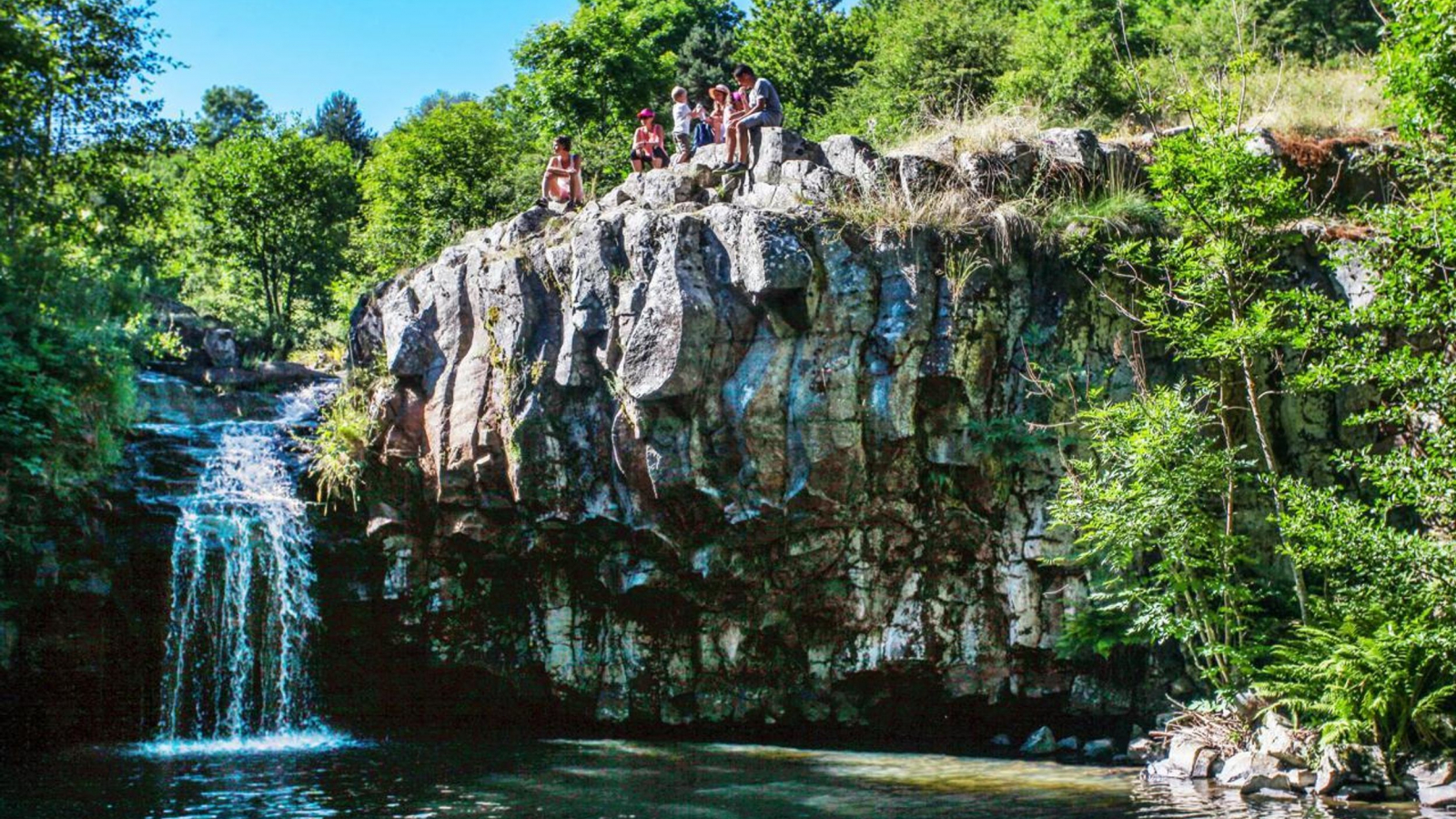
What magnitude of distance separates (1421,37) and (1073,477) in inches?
226

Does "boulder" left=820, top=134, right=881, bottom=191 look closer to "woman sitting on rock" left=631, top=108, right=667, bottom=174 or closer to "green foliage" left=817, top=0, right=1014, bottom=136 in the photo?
"woman sitting on rock" left=631, top=108, right=667, bottom=174

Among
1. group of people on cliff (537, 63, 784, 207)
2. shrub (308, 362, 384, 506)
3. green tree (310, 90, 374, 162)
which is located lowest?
shrub (308, 362, 384, 506)

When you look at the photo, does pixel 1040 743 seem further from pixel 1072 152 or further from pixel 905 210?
pixel 1072 152

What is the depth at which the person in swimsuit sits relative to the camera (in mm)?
17094

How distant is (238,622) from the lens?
15000mm

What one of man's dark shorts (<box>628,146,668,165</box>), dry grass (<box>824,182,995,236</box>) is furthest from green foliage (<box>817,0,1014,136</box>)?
dry grass (<box>824,182,995,236</box>)

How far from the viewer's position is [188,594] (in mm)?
14898

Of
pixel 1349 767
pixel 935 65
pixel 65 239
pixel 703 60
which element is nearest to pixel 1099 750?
pixel 1349 767

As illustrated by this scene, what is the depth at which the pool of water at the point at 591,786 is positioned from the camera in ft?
32.5

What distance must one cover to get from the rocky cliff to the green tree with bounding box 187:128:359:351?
13427mm

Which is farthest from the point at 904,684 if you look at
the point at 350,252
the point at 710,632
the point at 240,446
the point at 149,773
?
the point at 350,252

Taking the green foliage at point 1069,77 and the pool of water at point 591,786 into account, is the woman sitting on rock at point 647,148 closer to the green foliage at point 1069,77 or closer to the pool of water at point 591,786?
the green foliage at point 1069,77

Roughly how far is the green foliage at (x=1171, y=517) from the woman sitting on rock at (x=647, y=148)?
870 cm

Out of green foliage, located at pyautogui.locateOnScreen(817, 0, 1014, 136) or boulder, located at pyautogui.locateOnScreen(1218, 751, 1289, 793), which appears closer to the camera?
boulder, located at pyautogui.locateOnScreen(1218, 751, 1289, 793)
